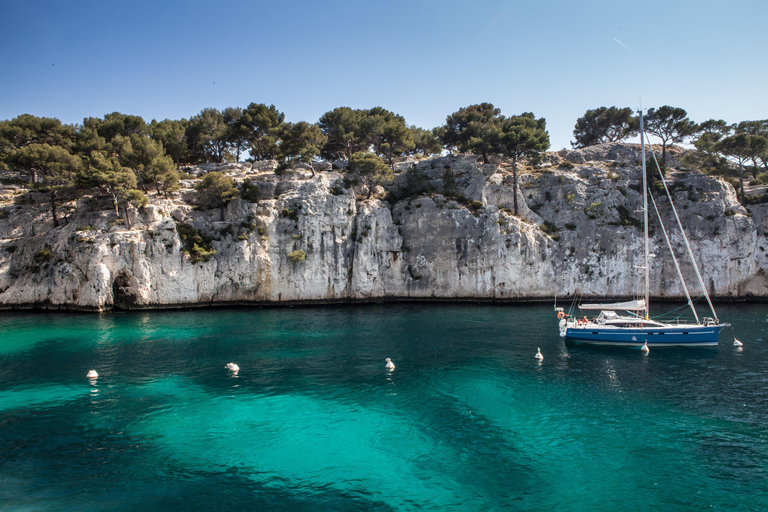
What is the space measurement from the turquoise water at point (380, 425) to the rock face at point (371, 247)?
1830cm

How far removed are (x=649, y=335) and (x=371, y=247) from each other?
128 feet

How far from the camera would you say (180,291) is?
56.5 meters

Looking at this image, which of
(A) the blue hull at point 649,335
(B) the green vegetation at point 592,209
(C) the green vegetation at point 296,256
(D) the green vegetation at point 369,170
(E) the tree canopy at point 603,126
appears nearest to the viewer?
(A) the blue hull at point 649,335

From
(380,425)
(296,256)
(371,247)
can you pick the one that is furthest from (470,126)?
(380,425)

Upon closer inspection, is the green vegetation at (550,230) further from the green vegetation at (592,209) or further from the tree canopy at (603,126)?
the tree canopy at (603,126)

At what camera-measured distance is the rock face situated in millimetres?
54906

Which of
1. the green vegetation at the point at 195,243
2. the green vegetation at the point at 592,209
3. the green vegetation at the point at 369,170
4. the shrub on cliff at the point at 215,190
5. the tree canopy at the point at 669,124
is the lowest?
the green vegetation at the point at 195,243

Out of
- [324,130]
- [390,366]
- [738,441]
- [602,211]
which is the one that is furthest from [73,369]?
[602,211]

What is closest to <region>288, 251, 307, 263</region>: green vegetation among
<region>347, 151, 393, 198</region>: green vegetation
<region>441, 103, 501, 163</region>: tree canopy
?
<region>347, 151, 393, 198</region>: green vegetation

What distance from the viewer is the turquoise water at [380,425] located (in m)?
15.8

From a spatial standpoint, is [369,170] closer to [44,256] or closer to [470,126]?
[470,126]

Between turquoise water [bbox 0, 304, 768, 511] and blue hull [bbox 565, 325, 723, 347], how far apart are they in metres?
1.18

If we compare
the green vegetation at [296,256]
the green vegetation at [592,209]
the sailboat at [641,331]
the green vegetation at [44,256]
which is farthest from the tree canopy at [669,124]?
the green vegetation at [44,256]

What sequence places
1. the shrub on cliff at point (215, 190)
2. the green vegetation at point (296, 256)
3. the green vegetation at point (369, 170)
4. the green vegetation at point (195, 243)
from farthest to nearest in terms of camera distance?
the green vegetation at point (369, 170), the shrub on cliff at point (215, 190), the green vegetation at point (296, 256), the green vegetation at point (195, 243)
